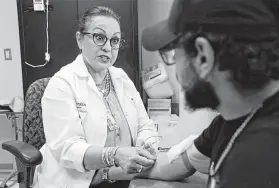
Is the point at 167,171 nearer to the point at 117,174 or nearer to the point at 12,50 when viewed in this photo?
the point at 117,174

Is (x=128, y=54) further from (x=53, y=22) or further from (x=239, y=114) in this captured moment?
(x=239, y=114)

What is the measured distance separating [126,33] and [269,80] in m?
1.67

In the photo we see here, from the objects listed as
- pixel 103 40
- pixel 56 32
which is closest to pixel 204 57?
pixel 103 40

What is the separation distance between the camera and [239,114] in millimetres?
480

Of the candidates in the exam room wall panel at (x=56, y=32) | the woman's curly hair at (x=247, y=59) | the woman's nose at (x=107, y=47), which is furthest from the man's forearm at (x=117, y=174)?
the exam room wall panel at (x=56, y=32)

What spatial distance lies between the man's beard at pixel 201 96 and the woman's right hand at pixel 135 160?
447 millimetres

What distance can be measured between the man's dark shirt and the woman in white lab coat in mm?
528

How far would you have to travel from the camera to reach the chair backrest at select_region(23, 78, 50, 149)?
1.38 m

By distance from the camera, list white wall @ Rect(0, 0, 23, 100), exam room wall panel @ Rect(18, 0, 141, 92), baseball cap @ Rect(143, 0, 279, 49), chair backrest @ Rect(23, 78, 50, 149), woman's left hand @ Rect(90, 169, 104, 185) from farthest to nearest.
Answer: white wall @ Rect(0, 0, 23, 100)
exam room wall panel @ Rect(18, 0, 141, 92)
chair backrest @ Rect(23, 78, 50, 149)
woman's left hand @ Rect(90, 169, 104, 185)
baseball cap @ Rect(143, 0, 279, 49)

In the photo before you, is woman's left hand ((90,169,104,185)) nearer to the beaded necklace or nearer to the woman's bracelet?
the woman's bracelet

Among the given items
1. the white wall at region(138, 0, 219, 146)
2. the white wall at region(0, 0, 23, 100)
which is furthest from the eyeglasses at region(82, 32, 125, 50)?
the white wall at region(0, 0, 23, 100)

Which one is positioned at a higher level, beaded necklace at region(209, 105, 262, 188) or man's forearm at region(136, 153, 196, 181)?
beaded necklace at region(209, 105, 262, 188)

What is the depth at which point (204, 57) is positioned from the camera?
45 centimetres

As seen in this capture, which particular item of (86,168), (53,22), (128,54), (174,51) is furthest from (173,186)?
(53,22)
